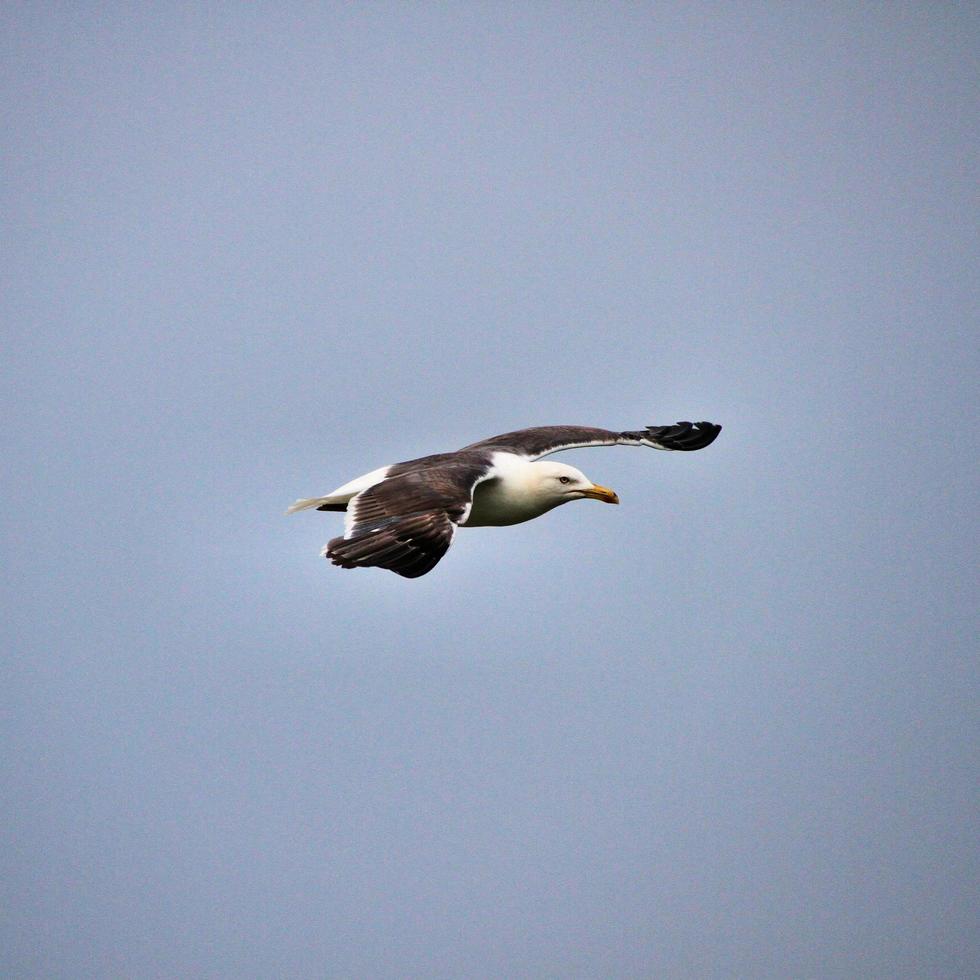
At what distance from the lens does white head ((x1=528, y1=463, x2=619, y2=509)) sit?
63.6 ft

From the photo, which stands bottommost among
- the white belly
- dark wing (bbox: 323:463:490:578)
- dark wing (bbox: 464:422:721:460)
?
dark wing (bbox: 323:463:490:578)

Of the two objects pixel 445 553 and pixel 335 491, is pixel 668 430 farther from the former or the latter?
pixel 445 553

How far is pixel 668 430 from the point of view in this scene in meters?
22.9

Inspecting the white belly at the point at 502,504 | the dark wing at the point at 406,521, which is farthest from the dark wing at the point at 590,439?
the dark wing at the point at 406,521

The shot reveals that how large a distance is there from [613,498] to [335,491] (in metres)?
3.69

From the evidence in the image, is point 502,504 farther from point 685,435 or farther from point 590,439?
point 685,435

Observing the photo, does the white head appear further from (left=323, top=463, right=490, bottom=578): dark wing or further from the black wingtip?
the black wingtip

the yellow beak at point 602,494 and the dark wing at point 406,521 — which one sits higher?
the yellow beak at point 602,494

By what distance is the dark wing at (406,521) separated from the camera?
15.1m

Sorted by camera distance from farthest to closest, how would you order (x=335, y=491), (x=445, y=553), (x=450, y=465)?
(x=335, y=491) < (x=450, y=465) < (x=445, y=553)

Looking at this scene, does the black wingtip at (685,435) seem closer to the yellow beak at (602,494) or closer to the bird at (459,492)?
the bird at (459,492)

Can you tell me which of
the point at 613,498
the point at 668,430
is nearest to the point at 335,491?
the point at 613,498

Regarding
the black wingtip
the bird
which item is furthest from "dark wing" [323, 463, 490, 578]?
the black wingtip

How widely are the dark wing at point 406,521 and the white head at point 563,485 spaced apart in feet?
5.73
